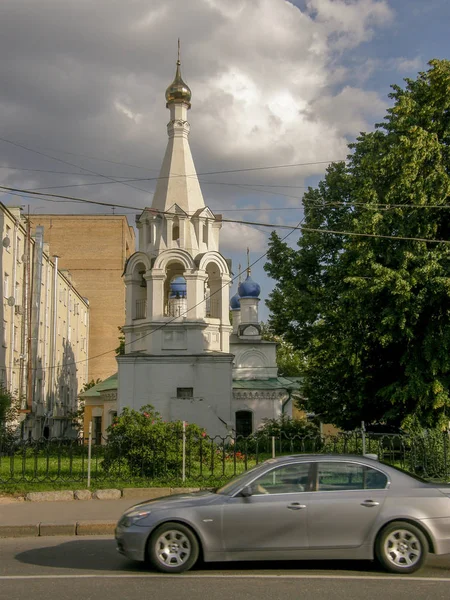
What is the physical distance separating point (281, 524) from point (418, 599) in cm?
165

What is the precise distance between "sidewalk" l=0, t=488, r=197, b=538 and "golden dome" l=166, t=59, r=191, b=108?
65.6 feet

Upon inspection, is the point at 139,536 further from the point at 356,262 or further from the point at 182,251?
the point at 182,251

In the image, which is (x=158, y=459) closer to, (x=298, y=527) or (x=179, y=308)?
(x=298, y=527)

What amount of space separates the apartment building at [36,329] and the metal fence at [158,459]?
1647 cm

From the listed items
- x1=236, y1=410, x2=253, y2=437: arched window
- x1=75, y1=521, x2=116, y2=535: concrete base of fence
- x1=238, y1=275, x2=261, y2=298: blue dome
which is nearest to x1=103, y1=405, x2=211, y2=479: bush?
x1=75, y1=521, x2=116, y2=535: concrete base of fence

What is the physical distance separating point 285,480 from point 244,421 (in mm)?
32025

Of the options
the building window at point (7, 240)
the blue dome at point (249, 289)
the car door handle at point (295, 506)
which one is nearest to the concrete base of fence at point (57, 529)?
the car door handle at point (295, 506)

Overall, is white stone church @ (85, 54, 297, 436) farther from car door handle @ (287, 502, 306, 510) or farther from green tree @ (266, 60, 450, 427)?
car door handle @ (287, 502, 306, 510)

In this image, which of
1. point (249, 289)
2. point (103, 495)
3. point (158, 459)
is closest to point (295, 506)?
point (103, 495)

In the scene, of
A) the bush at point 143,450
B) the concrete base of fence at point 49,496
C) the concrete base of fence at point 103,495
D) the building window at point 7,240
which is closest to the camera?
the concrete base of fence at point 49,496

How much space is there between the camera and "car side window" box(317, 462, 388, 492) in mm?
7816

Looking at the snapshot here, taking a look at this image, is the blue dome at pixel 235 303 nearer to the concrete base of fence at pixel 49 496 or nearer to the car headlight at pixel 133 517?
the concrete base of fence at pixel 49 496

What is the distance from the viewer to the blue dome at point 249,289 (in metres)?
47.0

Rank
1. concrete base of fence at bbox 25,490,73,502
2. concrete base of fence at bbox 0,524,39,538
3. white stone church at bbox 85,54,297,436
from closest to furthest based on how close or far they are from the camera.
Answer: concrete base of fence at bbox 0,524,39,538, concrete base of fence at bbox 25,490,73,502, white stone church at bbox 85,54,297,436
